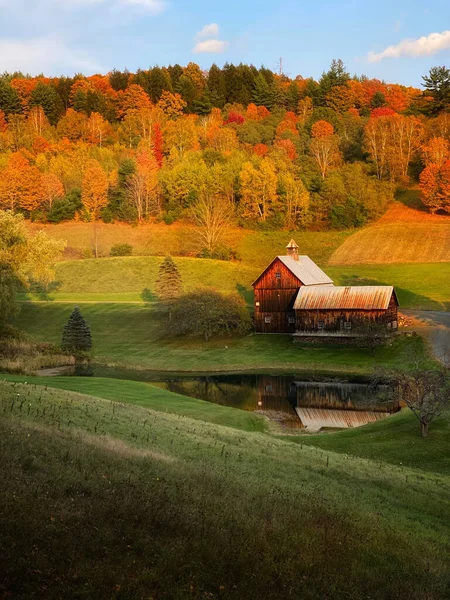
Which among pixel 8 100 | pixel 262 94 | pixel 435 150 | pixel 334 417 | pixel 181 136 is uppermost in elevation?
pixel 262 94

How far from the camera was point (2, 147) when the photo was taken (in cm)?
12875

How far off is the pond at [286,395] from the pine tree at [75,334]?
360 cm

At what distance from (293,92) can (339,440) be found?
146892 mm

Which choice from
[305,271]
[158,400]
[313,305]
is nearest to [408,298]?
[305,271]

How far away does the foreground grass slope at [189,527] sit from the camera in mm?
7449

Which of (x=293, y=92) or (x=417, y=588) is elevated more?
(x=293, y=92)

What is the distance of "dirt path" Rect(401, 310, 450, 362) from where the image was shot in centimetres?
4762

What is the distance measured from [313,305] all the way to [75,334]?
70.0 ft

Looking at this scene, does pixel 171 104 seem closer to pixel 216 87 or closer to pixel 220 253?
pixel 216 87

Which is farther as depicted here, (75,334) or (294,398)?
(75,334)

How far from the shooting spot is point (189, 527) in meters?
8.96

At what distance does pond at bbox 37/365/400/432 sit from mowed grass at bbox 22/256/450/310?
23194 mm

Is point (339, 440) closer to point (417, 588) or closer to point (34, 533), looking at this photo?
point (417, 588)

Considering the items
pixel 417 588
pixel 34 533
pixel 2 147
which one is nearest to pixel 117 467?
pixel 34 533
